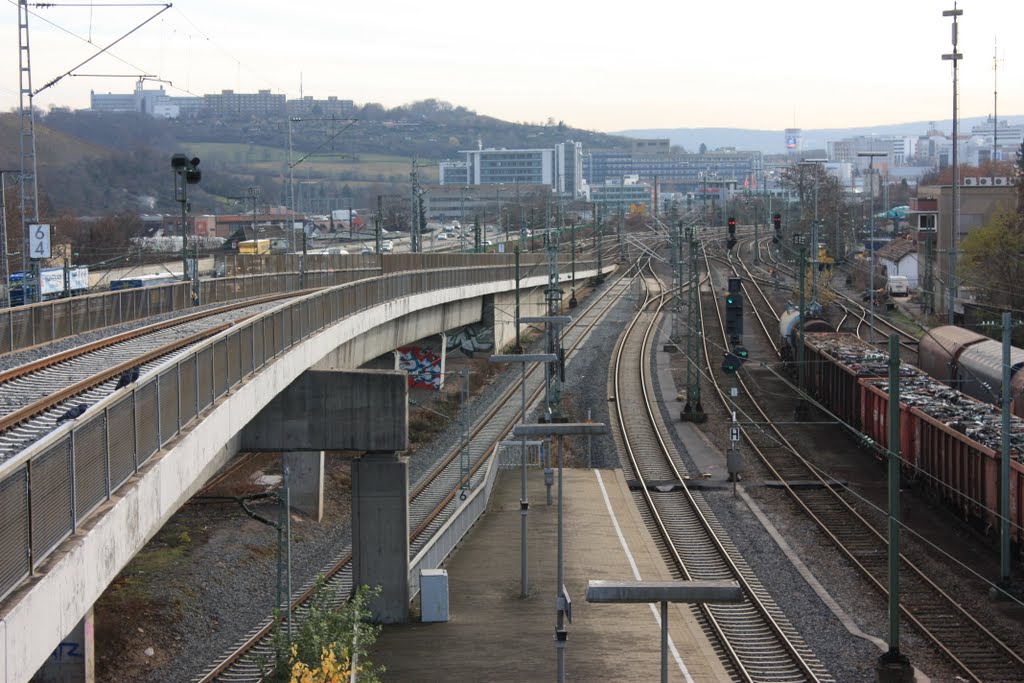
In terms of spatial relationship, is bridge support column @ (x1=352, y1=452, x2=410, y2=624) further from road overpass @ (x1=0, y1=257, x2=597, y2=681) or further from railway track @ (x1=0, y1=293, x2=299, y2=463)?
railway track @ (x1=0, y1=293, x2=299, y2=463)

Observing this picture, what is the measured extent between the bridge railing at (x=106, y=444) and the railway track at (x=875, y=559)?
957 cm

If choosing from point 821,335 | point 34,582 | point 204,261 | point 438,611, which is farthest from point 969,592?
point 204,261

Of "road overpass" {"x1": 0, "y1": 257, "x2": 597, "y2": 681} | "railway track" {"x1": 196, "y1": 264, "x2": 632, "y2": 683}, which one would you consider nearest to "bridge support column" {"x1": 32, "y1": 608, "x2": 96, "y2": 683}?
"road overpass" {"x1": 0, "y1": 257, "x2": 597, "y2": 681}

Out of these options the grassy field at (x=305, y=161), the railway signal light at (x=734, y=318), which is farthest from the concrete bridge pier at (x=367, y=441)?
the grassy field at (x=305, y=161)

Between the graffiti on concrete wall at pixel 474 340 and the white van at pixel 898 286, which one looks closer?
the graffiti on concrete wall at pixel 474 340

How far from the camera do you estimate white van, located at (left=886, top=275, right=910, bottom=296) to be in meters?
65.2

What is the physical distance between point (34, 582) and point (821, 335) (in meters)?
35.8

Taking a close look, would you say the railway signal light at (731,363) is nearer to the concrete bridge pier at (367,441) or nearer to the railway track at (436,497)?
the railway track at (436,497)

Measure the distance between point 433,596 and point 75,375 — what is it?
21.5ft

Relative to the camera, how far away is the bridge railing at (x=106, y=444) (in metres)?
7.10

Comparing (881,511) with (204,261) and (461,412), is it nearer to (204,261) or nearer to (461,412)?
(461,412)

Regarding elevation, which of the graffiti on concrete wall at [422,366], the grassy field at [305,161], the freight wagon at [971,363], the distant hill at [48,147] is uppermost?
the grassy field at [305,161]

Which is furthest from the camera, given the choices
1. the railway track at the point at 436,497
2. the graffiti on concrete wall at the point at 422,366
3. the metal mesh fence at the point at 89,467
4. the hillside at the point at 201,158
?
the hillside at the point at 201,158

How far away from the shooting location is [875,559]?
21406 millimetres
